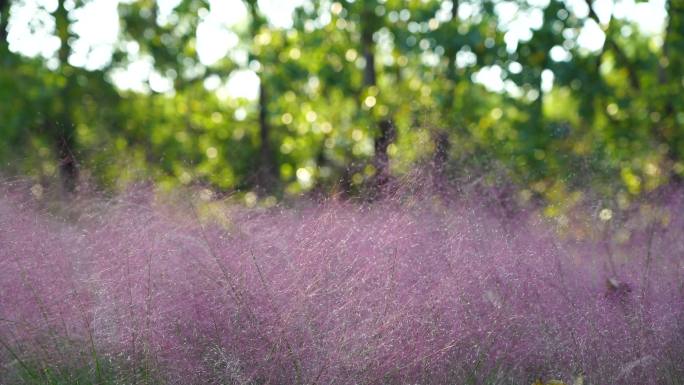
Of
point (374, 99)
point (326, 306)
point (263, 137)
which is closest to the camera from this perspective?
point (326, 306)

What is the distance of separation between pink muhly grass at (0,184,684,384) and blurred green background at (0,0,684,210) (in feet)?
2.67

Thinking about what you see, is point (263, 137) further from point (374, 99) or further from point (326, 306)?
point (326, 306)

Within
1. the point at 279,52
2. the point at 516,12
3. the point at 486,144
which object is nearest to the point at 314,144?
the point at 279,52

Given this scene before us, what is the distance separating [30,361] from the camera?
3.36 metres

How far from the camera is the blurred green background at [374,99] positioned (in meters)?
5.12

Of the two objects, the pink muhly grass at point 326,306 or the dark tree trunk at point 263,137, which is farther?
the dark tree trunk at point 263,137

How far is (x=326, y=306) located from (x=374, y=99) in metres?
7.31

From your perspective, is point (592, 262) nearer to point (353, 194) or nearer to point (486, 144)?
point (353, 194)

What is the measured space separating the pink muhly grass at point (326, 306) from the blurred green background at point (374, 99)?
Answer: 81 cm

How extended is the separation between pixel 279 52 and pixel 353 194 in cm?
818

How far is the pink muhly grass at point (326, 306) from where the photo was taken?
3193 mm

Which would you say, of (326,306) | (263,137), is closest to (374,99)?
(263,137)

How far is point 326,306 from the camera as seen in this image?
3285 millimetres

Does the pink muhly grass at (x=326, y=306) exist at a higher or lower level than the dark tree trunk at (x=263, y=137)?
higher
